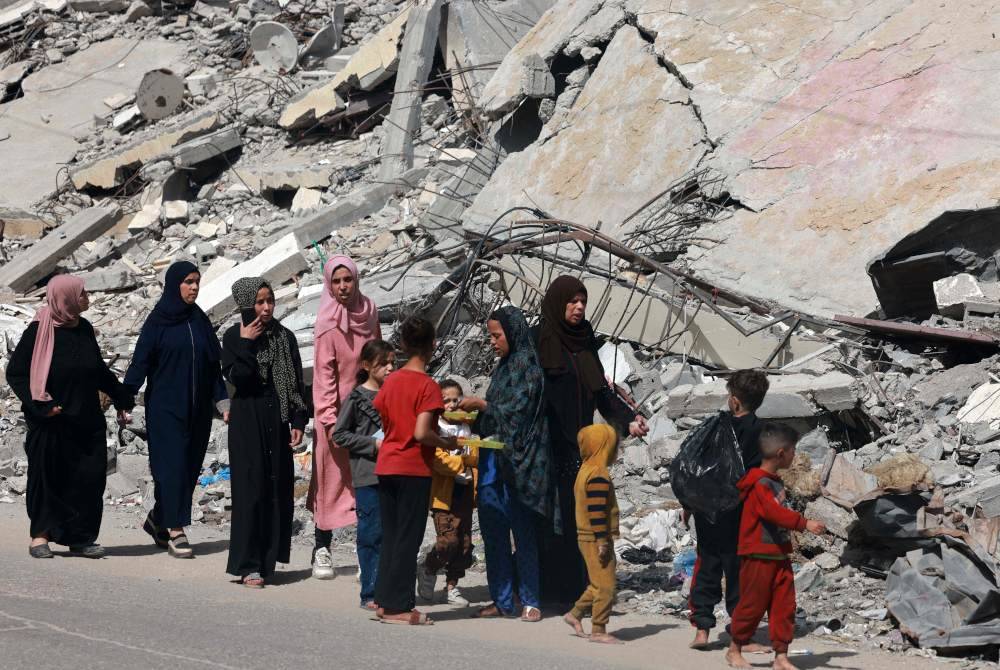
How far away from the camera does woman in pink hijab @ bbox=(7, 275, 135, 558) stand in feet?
20.5

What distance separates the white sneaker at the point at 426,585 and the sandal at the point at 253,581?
750 mm

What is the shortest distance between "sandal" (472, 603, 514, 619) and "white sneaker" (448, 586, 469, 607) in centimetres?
24

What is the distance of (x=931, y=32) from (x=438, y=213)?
460cm

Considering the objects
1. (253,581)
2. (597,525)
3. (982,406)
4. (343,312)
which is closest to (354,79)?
(343,312)

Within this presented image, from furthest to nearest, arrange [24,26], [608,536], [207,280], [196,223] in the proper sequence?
[24,26]
[196,223]
[207,280]
[608,536]

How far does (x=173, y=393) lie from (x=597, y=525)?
259 cm

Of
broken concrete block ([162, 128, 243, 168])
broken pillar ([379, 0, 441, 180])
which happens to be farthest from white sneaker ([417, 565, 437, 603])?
broken concrete block ([162, 128, 243, 168])

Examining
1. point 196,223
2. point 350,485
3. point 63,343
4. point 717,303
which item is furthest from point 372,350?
point 196,223

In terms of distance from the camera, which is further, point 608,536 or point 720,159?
point 720,159

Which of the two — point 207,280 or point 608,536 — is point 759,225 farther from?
point 207,280

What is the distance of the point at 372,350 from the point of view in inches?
209

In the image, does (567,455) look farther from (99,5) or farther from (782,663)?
(99,5)

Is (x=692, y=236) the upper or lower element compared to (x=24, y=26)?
lower

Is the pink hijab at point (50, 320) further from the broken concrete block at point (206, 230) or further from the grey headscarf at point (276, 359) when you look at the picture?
the broken concrete block at point (206, 230)
